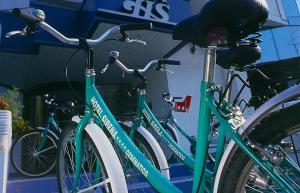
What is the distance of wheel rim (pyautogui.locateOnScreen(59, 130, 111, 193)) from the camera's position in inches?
78.5

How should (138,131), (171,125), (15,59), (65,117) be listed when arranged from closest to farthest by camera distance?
(138,131) → (171,125) → (65,117) → (15,59)

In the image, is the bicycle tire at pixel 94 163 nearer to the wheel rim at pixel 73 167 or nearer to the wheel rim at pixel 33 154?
the wheel rim at pixel 73 167

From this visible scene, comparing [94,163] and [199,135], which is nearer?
[199,135]

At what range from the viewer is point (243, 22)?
1.48 m

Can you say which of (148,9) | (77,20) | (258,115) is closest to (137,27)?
(258,115)

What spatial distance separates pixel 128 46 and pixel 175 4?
124 cm

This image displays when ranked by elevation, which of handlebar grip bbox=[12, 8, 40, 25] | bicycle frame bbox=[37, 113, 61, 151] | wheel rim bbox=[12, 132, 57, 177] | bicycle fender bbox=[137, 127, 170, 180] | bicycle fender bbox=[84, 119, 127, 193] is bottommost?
wheel rim bbox=[12, 132, 57, 177]

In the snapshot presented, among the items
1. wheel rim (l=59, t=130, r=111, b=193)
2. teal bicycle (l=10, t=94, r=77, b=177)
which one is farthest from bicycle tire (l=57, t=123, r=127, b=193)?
teal bicycle (l=10, t=94, r=77, b=177)

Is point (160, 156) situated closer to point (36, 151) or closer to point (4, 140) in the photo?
point (4, 140)

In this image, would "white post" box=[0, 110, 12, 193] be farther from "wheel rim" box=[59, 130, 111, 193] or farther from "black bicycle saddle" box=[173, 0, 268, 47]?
"black bicycle saddle" box=[173, 0, 268, 47]

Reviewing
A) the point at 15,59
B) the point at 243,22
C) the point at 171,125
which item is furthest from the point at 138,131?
the point at 15,59

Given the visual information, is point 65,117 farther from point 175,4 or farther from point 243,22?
point 243,22

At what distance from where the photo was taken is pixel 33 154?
509 centimetres

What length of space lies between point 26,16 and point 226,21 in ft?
Result: 3.25
